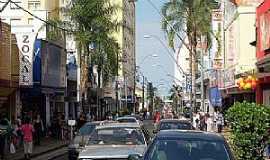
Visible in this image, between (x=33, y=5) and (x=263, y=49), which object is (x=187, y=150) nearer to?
(x=263, y=49)

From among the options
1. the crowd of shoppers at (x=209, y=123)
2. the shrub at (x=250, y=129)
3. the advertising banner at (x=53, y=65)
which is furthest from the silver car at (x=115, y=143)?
the crowd of shoppers at (x=209, y=123)

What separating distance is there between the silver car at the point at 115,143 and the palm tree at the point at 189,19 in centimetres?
3473

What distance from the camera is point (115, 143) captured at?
16344 millimetres

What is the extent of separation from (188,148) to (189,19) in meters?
41.1

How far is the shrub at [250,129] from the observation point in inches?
711

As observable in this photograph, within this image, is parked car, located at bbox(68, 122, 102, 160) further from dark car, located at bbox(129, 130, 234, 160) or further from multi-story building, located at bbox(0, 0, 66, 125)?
dark car, located at bbox(129, 130, 234, 160)

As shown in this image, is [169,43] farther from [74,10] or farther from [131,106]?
[131,106]

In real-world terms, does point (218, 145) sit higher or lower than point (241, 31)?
lower

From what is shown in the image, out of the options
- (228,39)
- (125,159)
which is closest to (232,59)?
(228,39)

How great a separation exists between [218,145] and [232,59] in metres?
40.5

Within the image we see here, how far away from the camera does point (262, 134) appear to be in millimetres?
18234

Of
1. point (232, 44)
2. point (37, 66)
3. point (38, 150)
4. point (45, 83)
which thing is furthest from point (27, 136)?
point (232, 44)

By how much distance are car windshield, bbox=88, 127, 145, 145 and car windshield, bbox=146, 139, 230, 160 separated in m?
4.94

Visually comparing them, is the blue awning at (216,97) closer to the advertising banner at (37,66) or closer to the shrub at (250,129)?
the advertising banner at (37,66)
